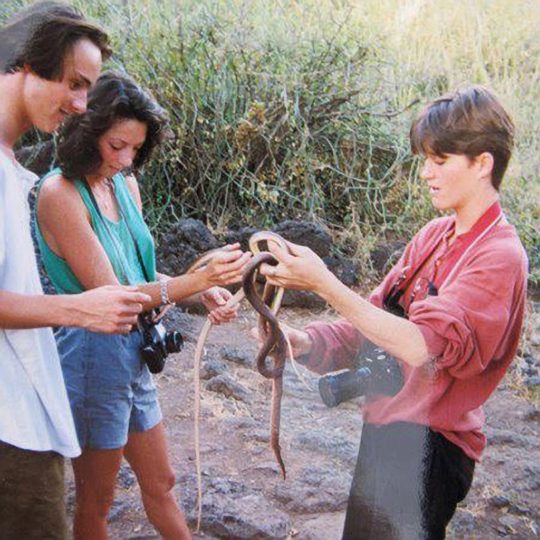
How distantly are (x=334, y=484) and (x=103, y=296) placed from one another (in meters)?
1.26

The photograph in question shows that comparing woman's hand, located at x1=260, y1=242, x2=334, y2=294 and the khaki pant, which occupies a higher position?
woman's hand, located at x1=260, y1=242, x2=334, y2=294

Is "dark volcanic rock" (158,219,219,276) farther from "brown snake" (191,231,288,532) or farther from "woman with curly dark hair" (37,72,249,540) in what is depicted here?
"brown snake" (191,231,288,532)

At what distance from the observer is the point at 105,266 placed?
1544 millimetres

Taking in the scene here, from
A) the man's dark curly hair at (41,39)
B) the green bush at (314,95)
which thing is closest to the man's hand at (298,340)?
the man's dark curly hair at (41,39)

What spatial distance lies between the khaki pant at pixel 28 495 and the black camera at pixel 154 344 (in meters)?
0.38

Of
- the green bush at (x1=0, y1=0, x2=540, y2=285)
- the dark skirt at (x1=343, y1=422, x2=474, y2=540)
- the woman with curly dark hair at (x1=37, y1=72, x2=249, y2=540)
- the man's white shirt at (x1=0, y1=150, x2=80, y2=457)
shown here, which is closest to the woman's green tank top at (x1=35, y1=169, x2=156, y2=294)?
the woman with curly dark hair at (x1=37, y1=72, x2=249, y2=540)

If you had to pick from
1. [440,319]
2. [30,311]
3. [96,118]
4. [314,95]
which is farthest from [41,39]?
[314,95]

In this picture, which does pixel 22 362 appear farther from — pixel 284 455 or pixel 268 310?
pixel 284 455

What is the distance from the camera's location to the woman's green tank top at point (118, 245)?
1.58 m

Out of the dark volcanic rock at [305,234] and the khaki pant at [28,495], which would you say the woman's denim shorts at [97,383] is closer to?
the khaki pant at [28,495]

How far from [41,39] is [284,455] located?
153cm

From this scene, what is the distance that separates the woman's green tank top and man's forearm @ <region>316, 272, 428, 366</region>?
48cm

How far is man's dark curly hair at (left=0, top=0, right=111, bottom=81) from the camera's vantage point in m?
1.28

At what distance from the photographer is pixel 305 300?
263 cm
